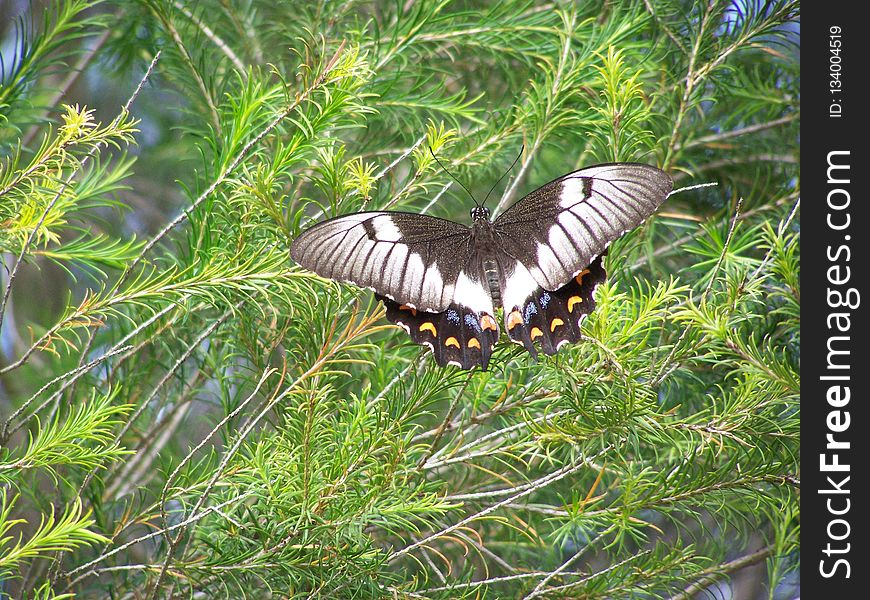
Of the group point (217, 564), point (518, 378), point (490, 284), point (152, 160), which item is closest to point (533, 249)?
point (490, 284)

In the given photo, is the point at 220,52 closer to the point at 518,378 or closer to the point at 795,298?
the point at 518,378

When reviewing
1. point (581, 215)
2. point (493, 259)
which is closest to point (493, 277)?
point (493, 259)

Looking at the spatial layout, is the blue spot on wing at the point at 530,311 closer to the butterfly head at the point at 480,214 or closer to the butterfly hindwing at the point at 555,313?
the butterfly hindwing at the point at 555,313

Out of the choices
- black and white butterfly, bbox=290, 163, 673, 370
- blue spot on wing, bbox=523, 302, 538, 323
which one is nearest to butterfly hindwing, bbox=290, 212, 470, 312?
black and white butterfly, bbox=290, 163, 673, 370

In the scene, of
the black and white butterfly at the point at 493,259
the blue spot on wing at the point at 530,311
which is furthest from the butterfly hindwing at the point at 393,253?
the blue spot on wing at the point at 530,311

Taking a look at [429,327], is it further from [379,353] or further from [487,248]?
[487,248]

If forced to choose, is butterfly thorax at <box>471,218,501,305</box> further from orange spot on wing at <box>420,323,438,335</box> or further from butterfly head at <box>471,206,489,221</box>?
orange spot on wing at <box>420,323,438,335</box>
